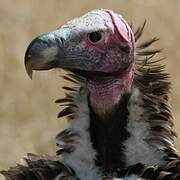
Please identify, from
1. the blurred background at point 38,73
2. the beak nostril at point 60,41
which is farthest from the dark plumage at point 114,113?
the blurred background at point 38,73

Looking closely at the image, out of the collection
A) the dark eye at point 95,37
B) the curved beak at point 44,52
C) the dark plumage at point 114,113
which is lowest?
the dark plumage at point 114,113

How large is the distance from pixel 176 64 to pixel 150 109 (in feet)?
19.8

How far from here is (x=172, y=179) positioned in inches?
243

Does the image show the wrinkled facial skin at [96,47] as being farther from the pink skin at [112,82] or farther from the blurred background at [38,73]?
Result: the blurred background at [38,73]

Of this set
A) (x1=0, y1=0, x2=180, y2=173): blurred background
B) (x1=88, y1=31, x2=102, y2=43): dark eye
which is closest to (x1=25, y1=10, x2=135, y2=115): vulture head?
(x1=88, y1=31, x2=102, y2=43): dark eye

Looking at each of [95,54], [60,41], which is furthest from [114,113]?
[60,41]

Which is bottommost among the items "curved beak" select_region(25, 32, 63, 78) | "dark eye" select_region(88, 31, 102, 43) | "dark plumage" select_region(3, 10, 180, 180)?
"dark plumage" select_region(3, 10, 180, 180)

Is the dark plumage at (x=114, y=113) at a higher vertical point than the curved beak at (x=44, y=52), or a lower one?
lower

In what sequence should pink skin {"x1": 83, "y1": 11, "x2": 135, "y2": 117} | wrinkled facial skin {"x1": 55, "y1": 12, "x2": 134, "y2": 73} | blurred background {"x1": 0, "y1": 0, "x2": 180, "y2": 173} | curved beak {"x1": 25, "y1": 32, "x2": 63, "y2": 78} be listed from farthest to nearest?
blurred background {"x1": 0, "y1": 0, "x2": 180, "y2": 173}, pink skin {"x1": 83, "y1": 11, "x2": 135, "y2": 117}, wrinkled facial skin {"x1": 55, "y1": 12, "x2": 134, "y2": 73}, curved beak {"x1": 25, "y1": 32, "x2": 63, "y2": 78}

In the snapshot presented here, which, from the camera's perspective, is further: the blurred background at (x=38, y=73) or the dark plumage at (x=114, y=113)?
the blurred background at (x=38, y=73)

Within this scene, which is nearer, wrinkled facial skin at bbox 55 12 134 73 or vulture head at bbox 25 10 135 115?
vulture head at bbox 25 10 135 115

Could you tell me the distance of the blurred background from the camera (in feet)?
36.9

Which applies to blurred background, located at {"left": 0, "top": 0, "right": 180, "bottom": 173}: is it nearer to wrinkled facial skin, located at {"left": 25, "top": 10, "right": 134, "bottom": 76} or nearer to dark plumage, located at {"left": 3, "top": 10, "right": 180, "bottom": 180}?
dark plumage, located at {"left": 3, "top": 10, "right": 180, "bottom": 180}

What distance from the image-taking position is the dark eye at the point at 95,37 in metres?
6.17
